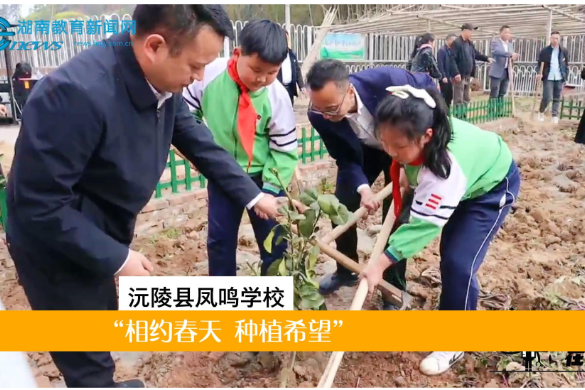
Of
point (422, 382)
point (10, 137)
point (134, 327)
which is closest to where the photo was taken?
point (134, 327)

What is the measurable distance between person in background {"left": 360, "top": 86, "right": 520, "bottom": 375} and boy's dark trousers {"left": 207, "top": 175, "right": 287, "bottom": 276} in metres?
0.65

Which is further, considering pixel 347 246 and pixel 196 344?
pixel 347 246

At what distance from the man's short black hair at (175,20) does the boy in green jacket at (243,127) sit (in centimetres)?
80

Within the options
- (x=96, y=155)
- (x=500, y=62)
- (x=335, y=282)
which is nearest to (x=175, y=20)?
(x=96, y=155)

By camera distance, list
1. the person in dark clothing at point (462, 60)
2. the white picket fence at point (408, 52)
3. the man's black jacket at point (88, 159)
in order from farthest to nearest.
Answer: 1. the white picket fence at point (408, 52)
2. the person in dark clothing at point (462, 60)
3. the man's black jacket at point (88, 159)

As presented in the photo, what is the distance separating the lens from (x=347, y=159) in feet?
9.47

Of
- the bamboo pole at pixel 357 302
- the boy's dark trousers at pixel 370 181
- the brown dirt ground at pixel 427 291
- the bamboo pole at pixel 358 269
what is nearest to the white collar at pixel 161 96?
the bamboo pole at pixel 358 269

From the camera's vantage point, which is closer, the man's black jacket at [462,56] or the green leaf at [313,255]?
the green leaf at [313,255]

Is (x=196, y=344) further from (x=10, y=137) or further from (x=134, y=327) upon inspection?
(x=10, y=137)

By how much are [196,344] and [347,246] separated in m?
1.26

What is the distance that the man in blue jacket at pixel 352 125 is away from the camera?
2.36m

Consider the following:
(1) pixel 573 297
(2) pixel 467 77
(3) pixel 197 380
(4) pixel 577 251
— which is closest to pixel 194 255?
(3) pixel 197 380

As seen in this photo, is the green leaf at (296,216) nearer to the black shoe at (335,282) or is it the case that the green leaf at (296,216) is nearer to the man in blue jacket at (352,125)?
the man in blue jacket at (352,125)

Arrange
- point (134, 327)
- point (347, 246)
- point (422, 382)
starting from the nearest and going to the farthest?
point (134, 327) → point (422, 382) → point (347, 246)
